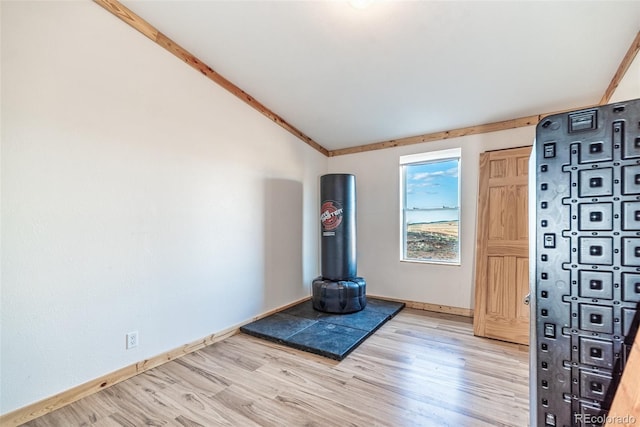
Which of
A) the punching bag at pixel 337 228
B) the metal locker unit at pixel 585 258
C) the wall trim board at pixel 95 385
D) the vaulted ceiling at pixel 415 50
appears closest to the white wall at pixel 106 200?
the wall trim board at pixel 95 385

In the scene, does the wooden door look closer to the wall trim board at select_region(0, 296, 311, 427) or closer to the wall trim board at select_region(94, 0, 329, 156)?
the wall trim board at select_region(94, 0, 329, 156)

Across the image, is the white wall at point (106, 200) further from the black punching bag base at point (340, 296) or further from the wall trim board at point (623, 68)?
the wall trim board at point (623, 68)

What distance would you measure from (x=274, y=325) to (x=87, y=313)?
1.70 meters

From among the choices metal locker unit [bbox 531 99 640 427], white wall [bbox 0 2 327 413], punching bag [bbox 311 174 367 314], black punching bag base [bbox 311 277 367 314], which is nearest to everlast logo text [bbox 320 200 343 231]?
punching bag [bbox 311 174 367 314]

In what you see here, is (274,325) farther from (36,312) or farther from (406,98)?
(406,98)

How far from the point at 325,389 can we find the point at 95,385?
167 centimetres


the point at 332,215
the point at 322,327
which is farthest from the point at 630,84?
the point at 322,327

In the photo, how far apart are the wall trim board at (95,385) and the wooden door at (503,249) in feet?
9.26

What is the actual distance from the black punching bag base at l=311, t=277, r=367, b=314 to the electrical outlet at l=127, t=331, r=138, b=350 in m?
1.96

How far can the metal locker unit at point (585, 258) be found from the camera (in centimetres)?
71

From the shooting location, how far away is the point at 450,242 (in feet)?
12.2

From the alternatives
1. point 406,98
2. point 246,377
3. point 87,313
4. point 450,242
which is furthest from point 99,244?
point 450,242

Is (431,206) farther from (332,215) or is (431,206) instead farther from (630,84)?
(630,84)

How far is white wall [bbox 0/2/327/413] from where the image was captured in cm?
176
